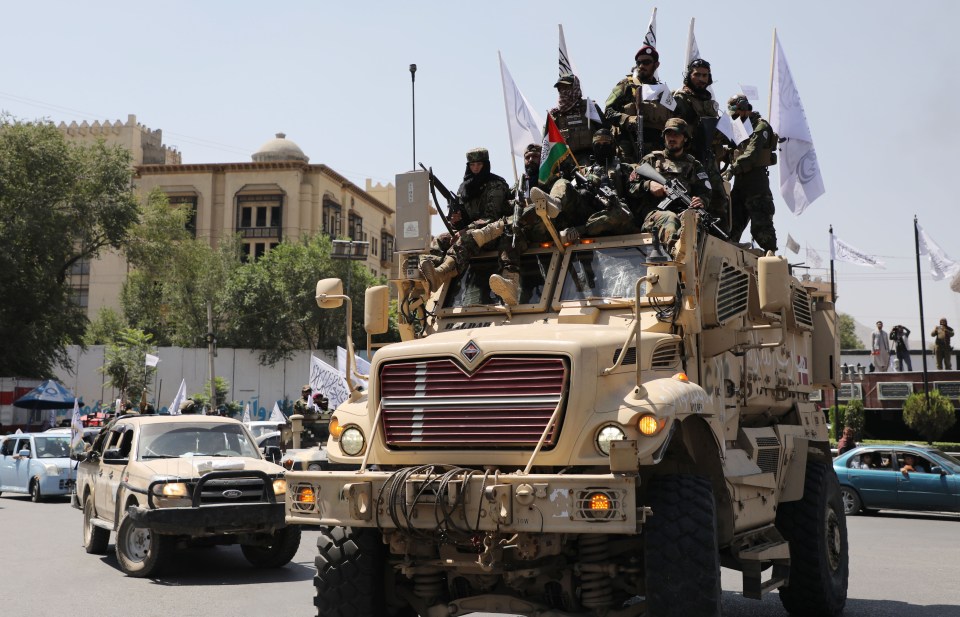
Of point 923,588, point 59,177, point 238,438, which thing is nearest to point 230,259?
point 59,177

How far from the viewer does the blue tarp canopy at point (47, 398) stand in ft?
124

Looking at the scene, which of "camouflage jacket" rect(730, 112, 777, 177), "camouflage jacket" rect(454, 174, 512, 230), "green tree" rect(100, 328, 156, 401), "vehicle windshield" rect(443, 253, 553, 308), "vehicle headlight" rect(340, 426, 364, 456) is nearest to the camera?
"vehicle headlight" rect(340, 426, 364, 456)

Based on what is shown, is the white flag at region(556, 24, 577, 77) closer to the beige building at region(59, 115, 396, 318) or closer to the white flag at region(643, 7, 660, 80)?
the white flag at region(643, 7, 660, 80)

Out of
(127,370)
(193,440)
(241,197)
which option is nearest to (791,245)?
(193,440)

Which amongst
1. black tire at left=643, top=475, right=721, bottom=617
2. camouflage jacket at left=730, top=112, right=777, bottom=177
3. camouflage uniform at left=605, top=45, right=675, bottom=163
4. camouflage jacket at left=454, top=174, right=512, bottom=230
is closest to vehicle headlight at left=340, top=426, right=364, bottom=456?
black tire at left=643, top=475, right=721, bottom=617

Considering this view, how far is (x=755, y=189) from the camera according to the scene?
1158 centimetres

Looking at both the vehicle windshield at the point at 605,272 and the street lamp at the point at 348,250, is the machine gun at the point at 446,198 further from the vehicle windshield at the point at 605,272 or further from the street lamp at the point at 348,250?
the street lamp at the point at 348,250

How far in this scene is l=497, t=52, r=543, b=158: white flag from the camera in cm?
1570

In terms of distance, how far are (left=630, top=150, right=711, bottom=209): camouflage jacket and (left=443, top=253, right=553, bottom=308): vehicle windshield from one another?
1143 mm

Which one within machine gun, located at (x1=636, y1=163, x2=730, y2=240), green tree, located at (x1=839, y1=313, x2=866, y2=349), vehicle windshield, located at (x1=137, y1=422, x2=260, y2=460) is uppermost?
green tree, located at (x1=839, y1=313, x2=866, y2=349)

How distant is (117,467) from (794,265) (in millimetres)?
8259

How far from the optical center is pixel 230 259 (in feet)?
262

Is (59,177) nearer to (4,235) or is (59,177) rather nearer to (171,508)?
(4,235)

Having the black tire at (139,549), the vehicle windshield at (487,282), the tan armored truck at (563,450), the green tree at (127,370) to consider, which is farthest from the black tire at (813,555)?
the green tree at (127,370)
